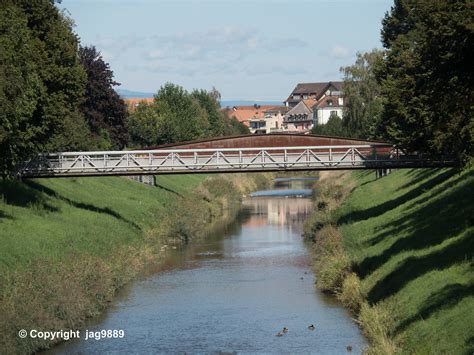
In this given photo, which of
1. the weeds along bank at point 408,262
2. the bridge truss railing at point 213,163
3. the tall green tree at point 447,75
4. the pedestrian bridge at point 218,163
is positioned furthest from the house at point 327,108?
the tall green tree at point 447,75

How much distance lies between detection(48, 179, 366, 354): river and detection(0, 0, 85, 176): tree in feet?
26.2

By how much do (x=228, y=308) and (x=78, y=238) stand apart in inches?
459

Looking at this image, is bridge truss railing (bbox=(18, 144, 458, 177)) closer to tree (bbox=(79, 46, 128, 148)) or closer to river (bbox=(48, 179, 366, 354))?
river (bbox=(48, 179, 366, 354))

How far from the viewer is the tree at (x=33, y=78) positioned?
39.4 m

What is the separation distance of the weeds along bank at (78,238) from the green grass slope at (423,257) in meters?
9.14

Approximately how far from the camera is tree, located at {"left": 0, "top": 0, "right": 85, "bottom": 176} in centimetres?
3938

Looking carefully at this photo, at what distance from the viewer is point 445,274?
2872cm

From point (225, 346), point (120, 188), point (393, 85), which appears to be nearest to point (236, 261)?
point (393, 85)

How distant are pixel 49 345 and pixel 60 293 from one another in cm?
249

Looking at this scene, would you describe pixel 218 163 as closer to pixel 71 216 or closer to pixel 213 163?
pixel 213 163

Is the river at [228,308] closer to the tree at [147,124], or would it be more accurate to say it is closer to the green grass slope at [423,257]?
the green grass slope at [423,257]

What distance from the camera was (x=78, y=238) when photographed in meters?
45.0

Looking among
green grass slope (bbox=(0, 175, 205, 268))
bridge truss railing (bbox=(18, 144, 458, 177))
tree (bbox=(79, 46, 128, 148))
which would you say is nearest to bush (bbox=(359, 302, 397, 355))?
green grass slope (bbox=(0, 175, 205, 268))

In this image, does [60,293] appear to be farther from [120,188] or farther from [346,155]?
[120,188]
